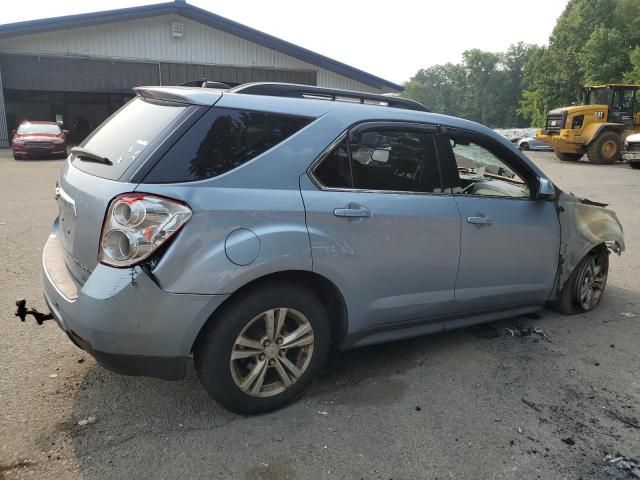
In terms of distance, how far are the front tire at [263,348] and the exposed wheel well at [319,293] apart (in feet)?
0.08

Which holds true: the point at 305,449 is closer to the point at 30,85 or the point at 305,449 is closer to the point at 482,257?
the point at 482,257

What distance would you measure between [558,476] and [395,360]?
52.9 inches

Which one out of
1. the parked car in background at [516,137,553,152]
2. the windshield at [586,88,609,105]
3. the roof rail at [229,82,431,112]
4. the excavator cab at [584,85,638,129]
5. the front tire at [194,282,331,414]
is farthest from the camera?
the parked car in background at [516,137,553,152]

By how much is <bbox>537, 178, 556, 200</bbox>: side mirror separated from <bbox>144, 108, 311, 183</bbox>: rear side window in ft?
6.79

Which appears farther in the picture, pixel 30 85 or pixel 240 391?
pixel 30 85

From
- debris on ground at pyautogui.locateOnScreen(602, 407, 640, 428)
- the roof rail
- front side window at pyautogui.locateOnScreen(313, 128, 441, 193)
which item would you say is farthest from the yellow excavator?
debris on ground at pyautogui.locateOnScreen(602, 407, 640, 428)

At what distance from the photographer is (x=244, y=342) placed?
2754mm

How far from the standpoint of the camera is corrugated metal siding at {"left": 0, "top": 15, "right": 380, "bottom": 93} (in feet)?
78.8

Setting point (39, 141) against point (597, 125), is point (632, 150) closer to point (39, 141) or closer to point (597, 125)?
point (597, 125)

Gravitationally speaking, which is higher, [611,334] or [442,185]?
[442,185]

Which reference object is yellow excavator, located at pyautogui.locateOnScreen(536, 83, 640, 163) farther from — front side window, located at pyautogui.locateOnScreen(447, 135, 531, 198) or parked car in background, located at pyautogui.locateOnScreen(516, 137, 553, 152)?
front side window, located at pyautogui.locateOnScreen(447, 135, 531, 198)

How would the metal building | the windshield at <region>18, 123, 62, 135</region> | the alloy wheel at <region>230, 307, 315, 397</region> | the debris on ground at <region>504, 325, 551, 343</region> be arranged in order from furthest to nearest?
1. the metal building
2. the windshield at <region>18, 123, 62, 135</region>
3. the debris on ground at <region>504, 325, 551, 343</region>
4. the alloy wheel at <region>230, 307, 315, 397</region>

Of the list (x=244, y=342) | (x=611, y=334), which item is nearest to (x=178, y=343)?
(x=244, y=342)

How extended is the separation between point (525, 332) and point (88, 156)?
342 centimetres
